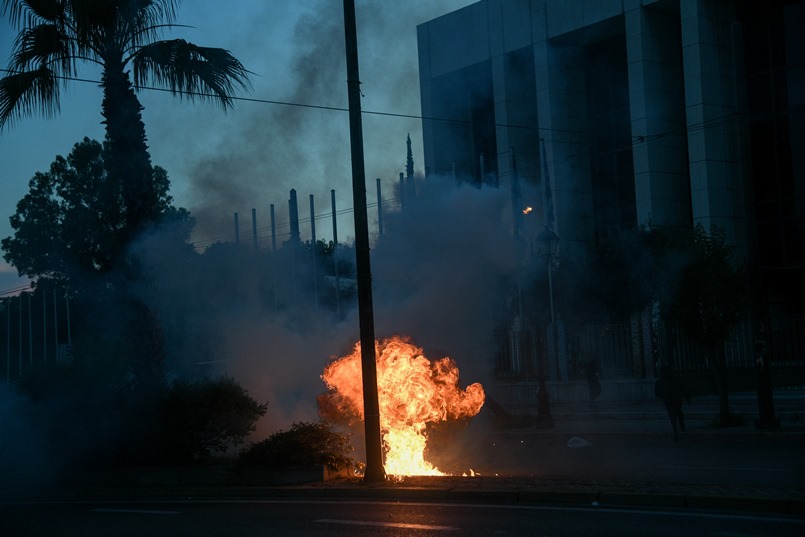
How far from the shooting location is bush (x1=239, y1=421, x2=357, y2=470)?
40.5ft

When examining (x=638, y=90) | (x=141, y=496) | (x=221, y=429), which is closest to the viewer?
(x=141, y=496)

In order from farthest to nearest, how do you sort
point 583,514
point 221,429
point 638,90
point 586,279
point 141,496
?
point 638,90
point 586,279
point 221,429
point 141,496
point 583,514

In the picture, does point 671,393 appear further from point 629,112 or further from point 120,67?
point 629,112

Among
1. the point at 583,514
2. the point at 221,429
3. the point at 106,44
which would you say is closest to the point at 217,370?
the point at 221,429

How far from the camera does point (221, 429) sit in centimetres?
1394

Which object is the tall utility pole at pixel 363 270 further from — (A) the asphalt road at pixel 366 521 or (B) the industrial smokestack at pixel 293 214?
(B) the industrial smokestack at pixel 293 214

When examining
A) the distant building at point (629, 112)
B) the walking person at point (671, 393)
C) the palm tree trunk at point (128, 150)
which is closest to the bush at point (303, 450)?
the palm tree trunk at point (128, 150)

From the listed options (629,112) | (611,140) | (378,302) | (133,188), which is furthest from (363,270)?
(611,140)

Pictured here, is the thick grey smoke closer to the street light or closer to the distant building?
the street light

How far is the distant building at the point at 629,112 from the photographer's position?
3192cm

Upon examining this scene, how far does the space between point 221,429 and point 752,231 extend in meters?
10.3

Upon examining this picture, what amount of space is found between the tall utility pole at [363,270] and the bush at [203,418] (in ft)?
10.2

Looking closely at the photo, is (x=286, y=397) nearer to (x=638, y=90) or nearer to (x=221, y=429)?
(x=221, y=429)

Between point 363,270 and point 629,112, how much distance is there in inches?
1023
